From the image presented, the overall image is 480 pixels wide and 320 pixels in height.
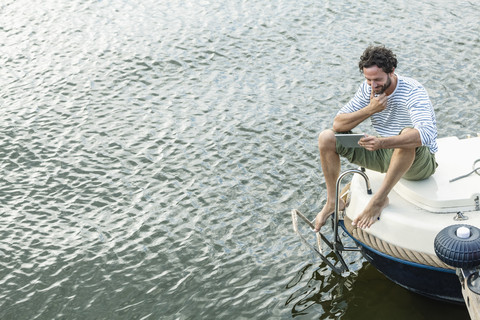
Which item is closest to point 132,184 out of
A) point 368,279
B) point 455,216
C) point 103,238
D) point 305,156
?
point 103,238

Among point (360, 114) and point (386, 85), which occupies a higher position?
point (386, 85)

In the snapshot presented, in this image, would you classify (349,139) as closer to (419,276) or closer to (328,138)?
(328,138)

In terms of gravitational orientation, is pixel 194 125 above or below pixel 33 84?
below

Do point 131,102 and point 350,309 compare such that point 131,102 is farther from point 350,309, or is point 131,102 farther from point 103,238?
point 350,309

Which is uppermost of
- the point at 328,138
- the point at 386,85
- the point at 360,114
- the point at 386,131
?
the point at 386,85

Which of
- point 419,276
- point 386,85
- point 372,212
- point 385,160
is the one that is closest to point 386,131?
point 385,160

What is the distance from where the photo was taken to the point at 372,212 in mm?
6344

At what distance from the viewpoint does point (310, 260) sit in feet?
24.2

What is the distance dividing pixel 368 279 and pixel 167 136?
3.78 metres

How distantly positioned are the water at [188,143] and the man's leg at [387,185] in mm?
956

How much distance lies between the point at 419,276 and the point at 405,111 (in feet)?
4.69

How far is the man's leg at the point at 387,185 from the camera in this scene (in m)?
6.06

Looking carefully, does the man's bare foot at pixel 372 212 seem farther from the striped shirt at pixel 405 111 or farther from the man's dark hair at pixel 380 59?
the man's dark hair at pixel 380 59

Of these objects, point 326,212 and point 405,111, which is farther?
point 326,212
